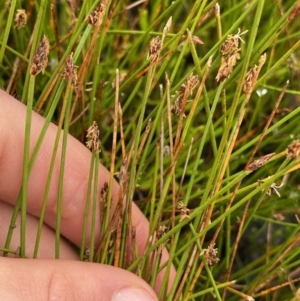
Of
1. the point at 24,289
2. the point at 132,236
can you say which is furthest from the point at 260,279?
the point at 24,289

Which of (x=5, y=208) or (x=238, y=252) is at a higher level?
(x=5, y=208)

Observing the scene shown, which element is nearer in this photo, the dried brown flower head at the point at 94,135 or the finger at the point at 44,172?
the dried brown flower head at the point at 94,135

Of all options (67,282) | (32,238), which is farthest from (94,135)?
(32,238)

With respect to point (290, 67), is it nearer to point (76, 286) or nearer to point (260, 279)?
point (260, 279)

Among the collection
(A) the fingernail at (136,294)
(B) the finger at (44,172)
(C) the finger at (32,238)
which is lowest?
(C) the finger at (32,238)

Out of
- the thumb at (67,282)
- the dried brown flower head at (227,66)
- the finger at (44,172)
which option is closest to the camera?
the dried brown flower head at (227,66)

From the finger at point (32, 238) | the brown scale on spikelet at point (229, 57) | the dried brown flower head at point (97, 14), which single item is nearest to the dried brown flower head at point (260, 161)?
the brown scale on spikelet at point (229, 57)

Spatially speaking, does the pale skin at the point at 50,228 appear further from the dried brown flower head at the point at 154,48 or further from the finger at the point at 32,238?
the dried brown flower head at the point at 154,48

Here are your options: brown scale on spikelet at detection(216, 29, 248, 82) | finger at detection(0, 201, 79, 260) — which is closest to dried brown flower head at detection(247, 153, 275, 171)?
brown scale on spikelet at detection(216, 29, 248, 82)
